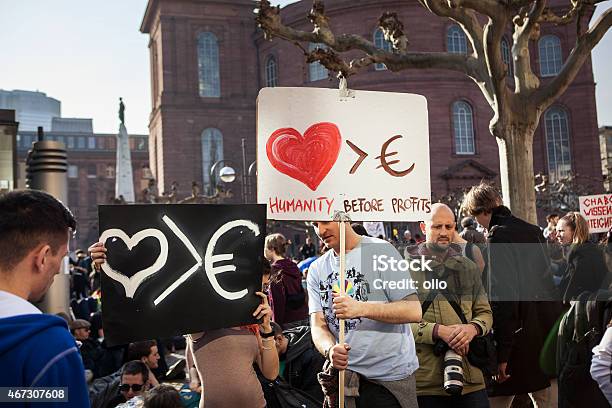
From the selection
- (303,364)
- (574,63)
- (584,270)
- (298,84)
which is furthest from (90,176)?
(584,270)

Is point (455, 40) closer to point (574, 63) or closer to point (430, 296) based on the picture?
point (574, 63)

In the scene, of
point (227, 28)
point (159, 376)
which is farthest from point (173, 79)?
point (159, 376)

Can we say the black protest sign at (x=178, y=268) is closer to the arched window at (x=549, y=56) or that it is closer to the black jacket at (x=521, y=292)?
the black jacket at (x=521, y=292)

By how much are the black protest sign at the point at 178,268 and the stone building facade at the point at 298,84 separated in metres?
37.0

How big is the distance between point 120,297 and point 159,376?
4.87 metres

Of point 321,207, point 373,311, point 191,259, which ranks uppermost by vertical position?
point 321,207

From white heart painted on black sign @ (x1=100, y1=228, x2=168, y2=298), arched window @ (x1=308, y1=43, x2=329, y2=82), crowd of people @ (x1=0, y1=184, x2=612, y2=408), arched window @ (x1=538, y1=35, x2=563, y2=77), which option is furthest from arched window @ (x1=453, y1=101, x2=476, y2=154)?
white heart painted on black sign @ (x1=100, y1=228, x2=168, y2=298)

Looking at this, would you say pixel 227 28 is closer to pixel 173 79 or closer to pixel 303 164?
pixel 173 79

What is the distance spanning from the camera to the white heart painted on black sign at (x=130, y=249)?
366cm

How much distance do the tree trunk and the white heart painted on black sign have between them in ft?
23.7

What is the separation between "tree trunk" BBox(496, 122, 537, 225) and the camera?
32.7 feet

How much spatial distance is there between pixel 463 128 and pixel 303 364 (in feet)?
124

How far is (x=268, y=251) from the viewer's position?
26.0 feet

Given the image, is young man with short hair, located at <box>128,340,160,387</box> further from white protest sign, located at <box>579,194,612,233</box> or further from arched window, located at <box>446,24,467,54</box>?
arched window, located at <box>446,24,467,54</box>
